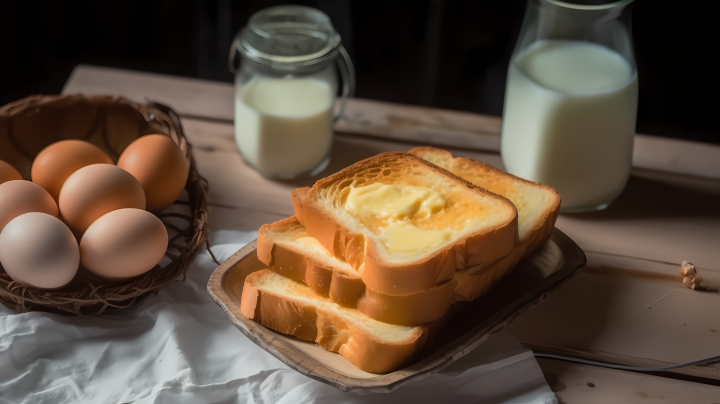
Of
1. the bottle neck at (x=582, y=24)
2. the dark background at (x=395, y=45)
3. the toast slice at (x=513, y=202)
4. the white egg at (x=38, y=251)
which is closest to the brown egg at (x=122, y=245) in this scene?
the white egg at (x=38, y=251)

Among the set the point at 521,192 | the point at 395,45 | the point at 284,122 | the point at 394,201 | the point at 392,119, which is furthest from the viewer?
the point at 395,45

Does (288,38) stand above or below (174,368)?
above

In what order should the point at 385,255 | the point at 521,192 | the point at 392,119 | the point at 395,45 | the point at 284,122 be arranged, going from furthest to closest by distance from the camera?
the point at 395,45 < the point at 392,119 < the point at 284,122 < the point at 521,192 < the point at 385,255

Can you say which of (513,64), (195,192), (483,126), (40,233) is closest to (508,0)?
(483,126)

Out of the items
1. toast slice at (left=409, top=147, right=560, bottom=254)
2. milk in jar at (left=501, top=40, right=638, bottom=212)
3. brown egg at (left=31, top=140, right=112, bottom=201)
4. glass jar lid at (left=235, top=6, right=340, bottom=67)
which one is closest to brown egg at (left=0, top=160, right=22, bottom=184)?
brown egg at (left=31, top=140, right=112, bottom=201)

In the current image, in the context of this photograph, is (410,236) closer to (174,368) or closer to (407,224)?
(407,224)

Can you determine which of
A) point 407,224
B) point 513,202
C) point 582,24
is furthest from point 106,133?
point 582,24

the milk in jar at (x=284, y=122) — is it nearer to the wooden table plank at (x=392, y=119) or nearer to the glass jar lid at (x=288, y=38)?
the glass jar lid at (x=288, y=38)
